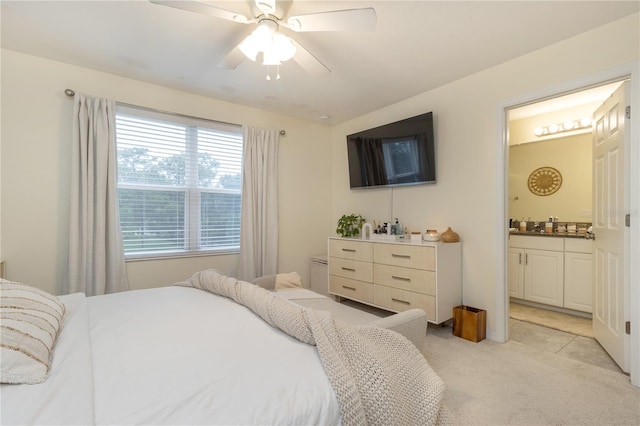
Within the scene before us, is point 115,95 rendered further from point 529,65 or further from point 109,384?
point 529,65

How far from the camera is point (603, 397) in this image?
1.80 metres

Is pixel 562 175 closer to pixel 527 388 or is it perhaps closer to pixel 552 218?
pixel 552 218

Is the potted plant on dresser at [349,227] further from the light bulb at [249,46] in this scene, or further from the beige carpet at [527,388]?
the light bulb at [249,46]

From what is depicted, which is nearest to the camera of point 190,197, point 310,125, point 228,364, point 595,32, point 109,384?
point 109,384

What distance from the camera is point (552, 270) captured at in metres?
3.46

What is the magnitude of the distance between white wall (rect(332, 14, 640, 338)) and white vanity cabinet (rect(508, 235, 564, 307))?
1.32m

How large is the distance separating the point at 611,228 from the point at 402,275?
1.63 metres

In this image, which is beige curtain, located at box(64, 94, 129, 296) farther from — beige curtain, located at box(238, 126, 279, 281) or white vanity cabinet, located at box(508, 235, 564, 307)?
white vanity cabinet, located at box(508, 235, 564, 307)

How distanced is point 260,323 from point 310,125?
10.8 ft

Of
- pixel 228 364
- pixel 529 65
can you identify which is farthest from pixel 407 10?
pixel 228 364

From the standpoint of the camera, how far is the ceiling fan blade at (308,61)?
1.95 metres

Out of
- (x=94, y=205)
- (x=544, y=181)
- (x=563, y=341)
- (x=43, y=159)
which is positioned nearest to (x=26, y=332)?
(x=94, y=205)

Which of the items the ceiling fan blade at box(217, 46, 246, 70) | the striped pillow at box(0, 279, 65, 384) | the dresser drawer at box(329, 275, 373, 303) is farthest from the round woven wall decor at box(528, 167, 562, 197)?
the striped pillow at box(0, 279, 65, 384)

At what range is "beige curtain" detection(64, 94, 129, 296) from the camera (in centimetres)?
259
